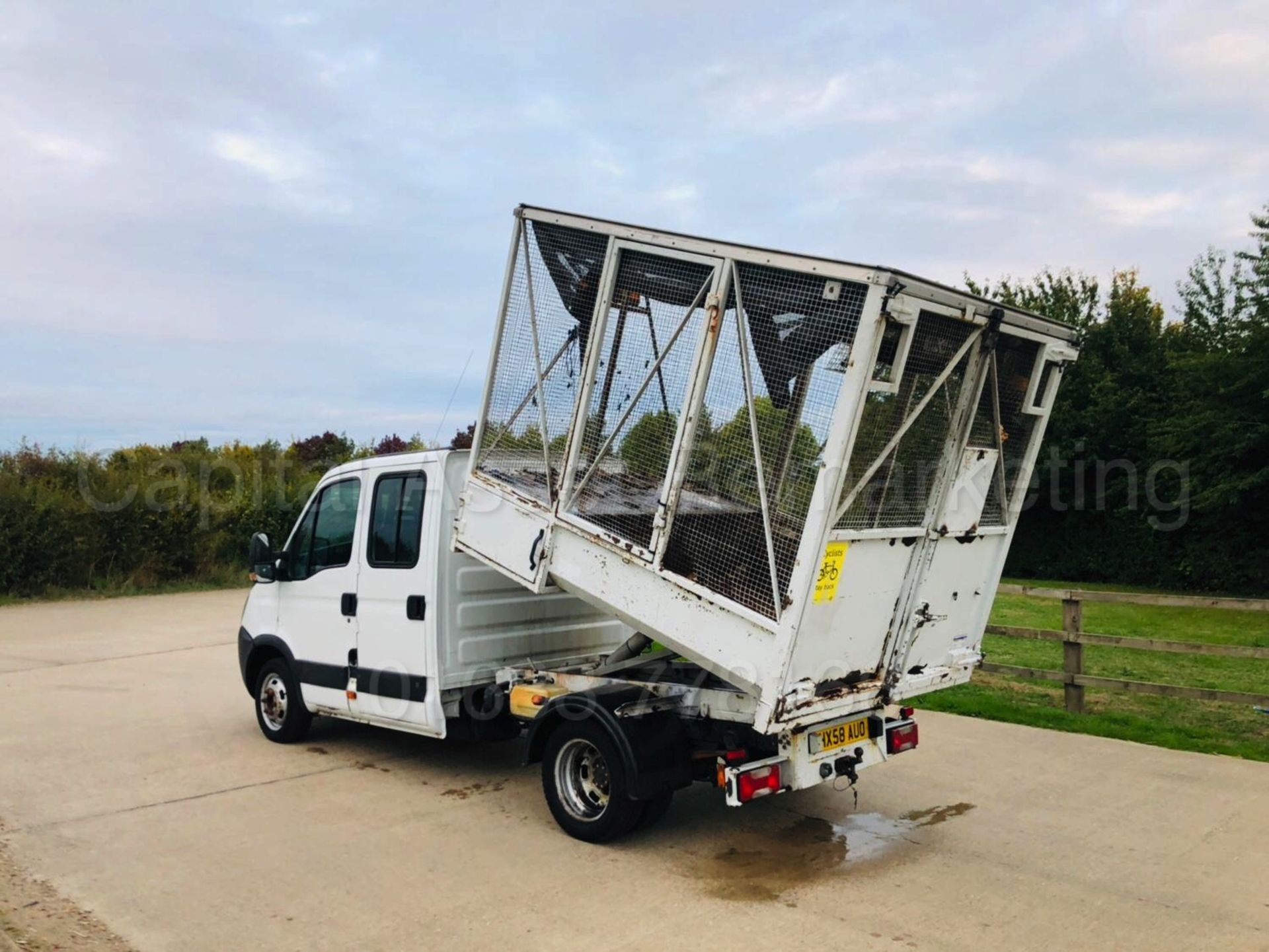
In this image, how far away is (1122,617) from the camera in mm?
18375

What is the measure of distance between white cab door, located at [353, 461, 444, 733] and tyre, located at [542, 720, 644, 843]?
1024 millimetres

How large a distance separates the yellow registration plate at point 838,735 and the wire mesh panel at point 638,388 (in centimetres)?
141

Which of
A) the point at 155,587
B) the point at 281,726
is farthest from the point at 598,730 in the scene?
the point at 155,587

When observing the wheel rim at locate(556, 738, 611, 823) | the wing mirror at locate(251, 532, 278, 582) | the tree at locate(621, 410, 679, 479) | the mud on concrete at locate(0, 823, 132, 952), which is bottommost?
the mud on concrete at locate(0, 823, 132, 952)

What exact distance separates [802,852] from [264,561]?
4563mm

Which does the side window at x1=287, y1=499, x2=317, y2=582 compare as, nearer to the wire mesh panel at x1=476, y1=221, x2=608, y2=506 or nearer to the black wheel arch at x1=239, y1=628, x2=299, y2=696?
the black wheel arch at x1=239, y1=628, x2=299, y2=696

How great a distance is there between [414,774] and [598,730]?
232cm

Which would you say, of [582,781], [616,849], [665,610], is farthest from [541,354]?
[616,849]

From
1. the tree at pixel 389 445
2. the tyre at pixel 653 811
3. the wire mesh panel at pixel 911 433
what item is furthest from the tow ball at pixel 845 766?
the tree at pixel 389 445

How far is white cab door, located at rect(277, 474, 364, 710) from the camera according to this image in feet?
24.1

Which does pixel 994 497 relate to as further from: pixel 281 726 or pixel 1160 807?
pixel 281 726

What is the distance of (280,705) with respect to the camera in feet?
26.8

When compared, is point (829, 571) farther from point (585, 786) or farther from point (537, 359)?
point (537, 359)

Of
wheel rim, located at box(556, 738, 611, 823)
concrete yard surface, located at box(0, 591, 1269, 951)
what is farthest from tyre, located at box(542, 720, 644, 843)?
concrete yard surface, located at box(0, 591, 1269, 951)
